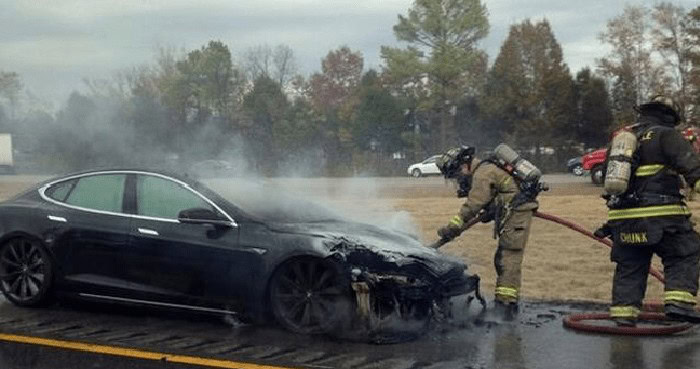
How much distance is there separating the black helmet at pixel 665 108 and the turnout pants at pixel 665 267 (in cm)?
84

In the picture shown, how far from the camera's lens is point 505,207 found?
7367 mm

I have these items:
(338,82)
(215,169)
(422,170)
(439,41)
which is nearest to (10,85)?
(215,169)

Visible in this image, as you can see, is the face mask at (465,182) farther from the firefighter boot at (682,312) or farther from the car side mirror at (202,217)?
the car side mirror at (202,217)

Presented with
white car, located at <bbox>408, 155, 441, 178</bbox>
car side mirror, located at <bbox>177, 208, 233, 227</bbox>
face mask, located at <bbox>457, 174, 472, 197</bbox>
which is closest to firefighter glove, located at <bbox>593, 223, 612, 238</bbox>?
face mask, located at <bbox>457, 174, 472, 197</bbox>

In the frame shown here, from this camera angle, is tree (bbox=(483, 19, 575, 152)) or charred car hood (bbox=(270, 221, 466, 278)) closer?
charred car hood (bbox=(270, 221, 466, 278))

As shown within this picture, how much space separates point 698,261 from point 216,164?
4.99 meters

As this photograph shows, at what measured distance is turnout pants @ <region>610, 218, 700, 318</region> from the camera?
6230mm

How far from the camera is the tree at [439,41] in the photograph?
47.6 meters

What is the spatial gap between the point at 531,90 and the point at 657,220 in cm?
4375

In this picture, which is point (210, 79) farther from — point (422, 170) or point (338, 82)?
point (338, 82)

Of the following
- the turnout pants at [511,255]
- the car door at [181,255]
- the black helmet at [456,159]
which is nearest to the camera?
the car door at [181,255]

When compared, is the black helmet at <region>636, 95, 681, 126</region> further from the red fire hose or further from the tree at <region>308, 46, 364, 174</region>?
the tree at <region>308, 46, 364, 174</region>

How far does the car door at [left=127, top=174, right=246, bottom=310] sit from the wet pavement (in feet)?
0.93

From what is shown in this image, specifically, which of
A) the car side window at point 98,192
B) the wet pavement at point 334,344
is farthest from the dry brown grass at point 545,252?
the car side window at point 98,192
